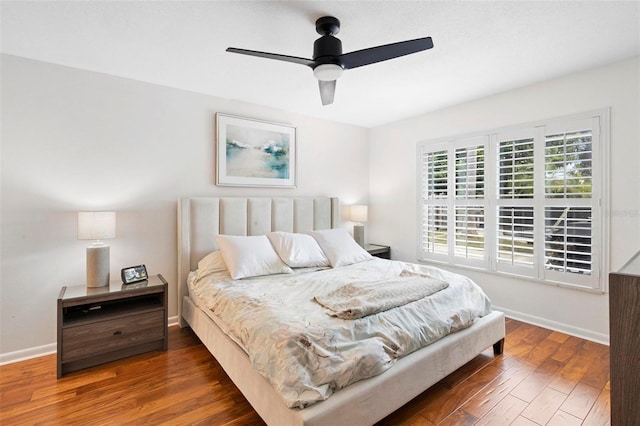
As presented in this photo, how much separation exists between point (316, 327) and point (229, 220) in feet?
6.60

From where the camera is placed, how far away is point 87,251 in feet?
8.66

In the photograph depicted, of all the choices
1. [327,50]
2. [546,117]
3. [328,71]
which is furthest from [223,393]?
[546,117]

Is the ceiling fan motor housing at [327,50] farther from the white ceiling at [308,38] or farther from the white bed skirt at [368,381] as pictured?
the white bed skirt at [368,381]

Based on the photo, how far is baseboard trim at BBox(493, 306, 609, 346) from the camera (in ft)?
9.37

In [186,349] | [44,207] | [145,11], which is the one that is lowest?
[186,349]

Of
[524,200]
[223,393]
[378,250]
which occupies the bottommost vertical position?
[223,393]

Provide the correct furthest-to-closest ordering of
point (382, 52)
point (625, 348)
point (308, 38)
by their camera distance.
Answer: point (308, 38)
point (382, 52)
point (625, 348)

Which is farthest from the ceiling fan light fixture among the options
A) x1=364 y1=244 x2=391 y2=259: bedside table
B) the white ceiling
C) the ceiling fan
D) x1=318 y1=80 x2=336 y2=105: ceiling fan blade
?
x1=364 y1=244 x2=391 y2=259: bedside table

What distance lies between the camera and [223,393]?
A: 214 centimetres

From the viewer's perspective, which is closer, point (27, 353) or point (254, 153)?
point (27, 353)

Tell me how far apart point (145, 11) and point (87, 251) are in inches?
75.5

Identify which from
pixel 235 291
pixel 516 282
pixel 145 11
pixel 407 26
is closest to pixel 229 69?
pixel 145 11

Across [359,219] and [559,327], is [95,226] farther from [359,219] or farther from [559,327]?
[559,327]

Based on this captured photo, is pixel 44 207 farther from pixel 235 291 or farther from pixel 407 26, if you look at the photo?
pixel 407 26
